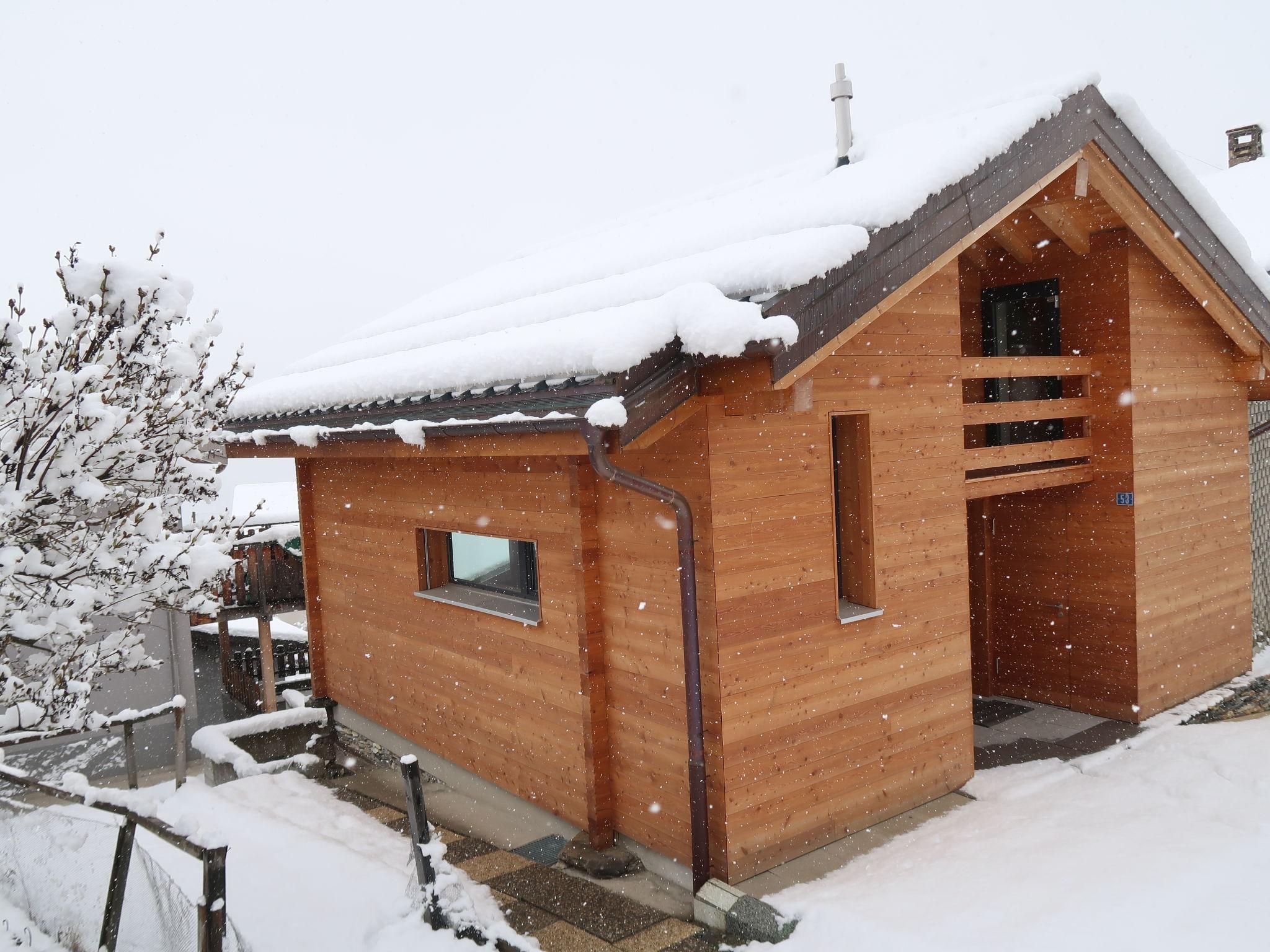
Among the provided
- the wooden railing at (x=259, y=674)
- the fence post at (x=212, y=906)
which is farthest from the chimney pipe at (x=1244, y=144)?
the fence post at (x=212, y=906)

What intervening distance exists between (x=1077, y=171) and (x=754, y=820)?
5.00 m

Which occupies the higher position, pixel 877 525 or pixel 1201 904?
pixel 877 525

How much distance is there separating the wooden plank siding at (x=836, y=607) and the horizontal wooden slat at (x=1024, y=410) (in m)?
0.47

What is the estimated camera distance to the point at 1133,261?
790 centimetres

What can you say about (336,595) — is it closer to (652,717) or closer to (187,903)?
(652,717)

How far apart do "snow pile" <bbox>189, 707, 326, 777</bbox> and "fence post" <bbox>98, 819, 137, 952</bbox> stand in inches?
153

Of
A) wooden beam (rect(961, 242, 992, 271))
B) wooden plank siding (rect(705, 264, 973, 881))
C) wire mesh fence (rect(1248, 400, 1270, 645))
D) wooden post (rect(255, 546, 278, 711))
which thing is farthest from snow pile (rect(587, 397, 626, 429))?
wire mesh fence (rect(1248, 400, 1270, 645))

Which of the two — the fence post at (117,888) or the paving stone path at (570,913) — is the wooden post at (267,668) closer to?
the paving stone path at (570,913)

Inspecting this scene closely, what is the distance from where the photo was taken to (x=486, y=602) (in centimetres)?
750

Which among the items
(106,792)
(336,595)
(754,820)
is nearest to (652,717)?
(754,820)

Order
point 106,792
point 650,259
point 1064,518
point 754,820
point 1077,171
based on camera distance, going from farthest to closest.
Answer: point 1064,518 → point 650,259 → point 1077,171 → point 754,820 → point 106,792

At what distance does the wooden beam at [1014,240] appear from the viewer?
7.91m

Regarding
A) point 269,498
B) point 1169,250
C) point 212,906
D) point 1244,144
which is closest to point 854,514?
point 1169,250

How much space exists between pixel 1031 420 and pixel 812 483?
282 cm
